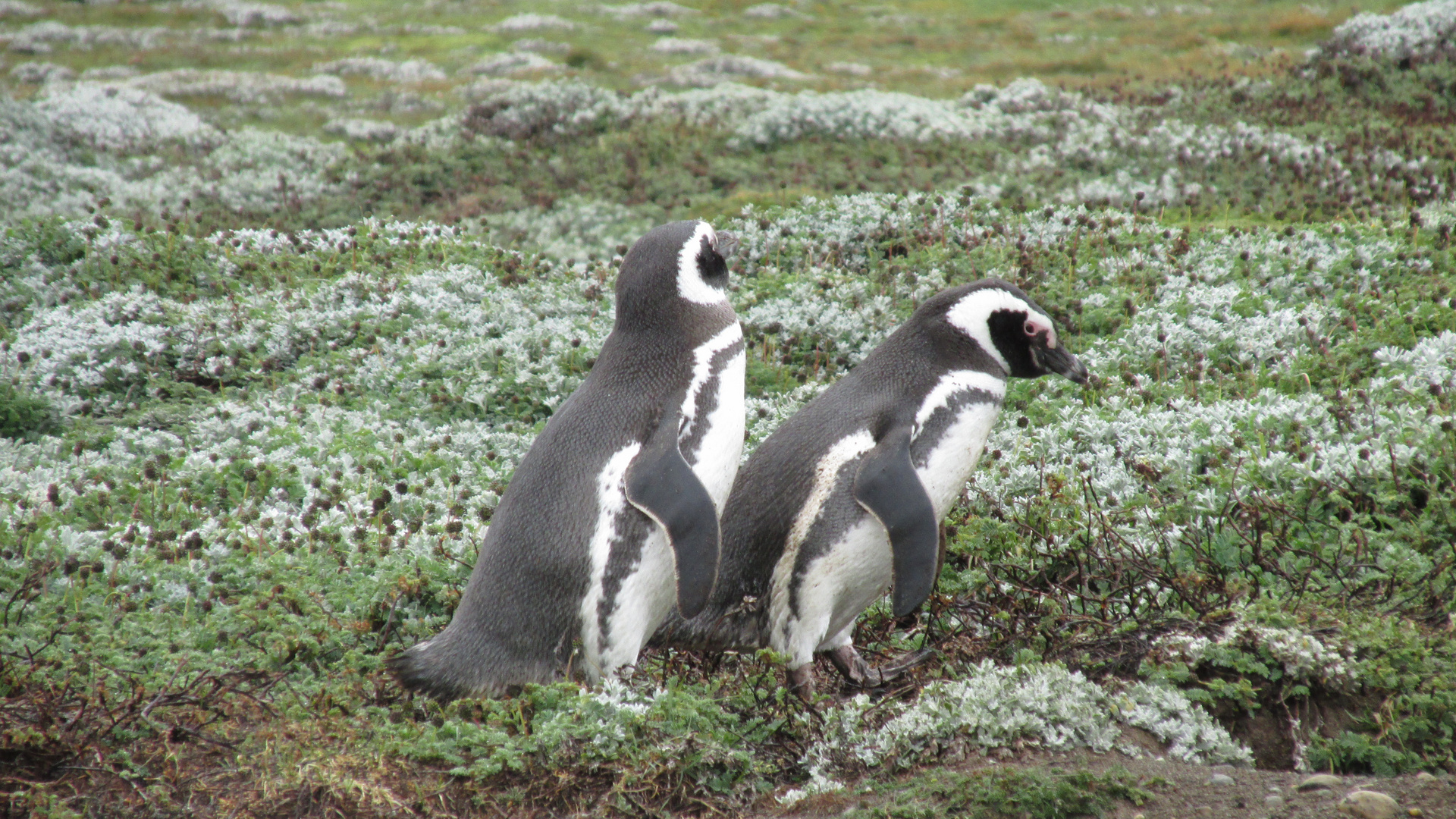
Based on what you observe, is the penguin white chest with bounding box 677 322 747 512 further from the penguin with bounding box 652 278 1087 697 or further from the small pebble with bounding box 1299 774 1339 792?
the small pebble with bounding box 1299 774 1339 792

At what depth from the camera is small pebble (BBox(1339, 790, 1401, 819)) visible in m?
2.89

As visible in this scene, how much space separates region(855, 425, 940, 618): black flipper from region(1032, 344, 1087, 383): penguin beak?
A: 39.8 inches

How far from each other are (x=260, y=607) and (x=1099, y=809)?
3.87 m

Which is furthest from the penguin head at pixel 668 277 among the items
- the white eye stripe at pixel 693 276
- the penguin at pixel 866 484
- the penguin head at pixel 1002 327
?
the penguin head at pixel 1002 327

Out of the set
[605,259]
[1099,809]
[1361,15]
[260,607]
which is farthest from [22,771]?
[1361,15]

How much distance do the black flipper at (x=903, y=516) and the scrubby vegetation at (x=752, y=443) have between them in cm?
39

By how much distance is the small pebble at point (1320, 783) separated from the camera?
312 centimetres

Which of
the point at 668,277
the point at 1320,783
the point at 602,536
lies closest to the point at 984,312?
the point at 668,277

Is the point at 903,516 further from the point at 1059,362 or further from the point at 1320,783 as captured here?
the point at 1320,783

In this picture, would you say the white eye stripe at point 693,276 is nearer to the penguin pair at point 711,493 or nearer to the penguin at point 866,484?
the penguin pair at point 711,493

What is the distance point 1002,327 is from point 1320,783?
2345mm

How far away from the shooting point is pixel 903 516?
13.7ft

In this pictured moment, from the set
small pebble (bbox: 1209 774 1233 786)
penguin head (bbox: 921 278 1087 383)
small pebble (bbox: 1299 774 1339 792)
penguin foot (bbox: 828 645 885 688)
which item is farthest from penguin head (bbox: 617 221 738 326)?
small pebble (bbox: 1299 774 1339 792)

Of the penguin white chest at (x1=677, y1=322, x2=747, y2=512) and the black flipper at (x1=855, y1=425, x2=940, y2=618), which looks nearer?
the black flipper at (x1=855, y1=425, x2=940, y2=618)
